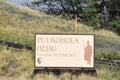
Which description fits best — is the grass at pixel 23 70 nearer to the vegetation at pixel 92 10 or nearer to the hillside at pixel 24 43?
the hillside at pixel 24 43

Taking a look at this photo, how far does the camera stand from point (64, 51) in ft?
58.0

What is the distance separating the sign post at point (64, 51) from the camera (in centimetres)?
1764

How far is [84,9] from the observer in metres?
58.8

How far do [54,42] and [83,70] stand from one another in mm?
1585

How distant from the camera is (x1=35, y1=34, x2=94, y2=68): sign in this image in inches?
695

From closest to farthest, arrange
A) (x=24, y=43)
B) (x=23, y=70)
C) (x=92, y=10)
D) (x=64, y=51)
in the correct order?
(x=64, y=51)
(x=23, y=70)
(x=24, y=43)
(x=92, y=10)

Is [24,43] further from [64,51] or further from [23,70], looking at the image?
[64,51]

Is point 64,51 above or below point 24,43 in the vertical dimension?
below

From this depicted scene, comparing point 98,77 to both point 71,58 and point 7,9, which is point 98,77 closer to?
point 71,58

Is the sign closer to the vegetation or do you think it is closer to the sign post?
the sign post

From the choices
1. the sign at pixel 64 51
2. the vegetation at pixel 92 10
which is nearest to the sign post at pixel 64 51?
the sign at pixel 64 51

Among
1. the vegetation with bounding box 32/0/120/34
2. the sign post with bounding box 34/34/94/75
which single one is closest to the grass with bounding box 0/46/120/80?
the sign post with bounding box 34/34/94/75

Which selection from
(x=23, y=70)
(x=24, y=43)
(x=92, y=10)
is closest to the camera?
(x=23, y=70)

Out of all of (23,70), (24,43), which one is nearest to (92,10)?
(24,43)
